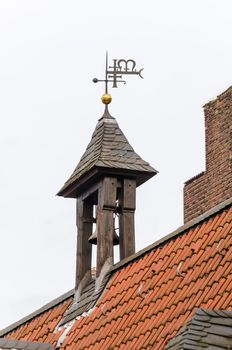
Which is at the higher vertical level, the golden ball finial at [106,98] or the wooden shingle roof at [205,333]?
the golden ball finial at [106,98]

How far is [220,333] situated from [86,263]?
27.2ft

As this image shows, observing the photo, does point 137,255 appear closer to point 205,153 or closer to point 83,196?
point 83,196

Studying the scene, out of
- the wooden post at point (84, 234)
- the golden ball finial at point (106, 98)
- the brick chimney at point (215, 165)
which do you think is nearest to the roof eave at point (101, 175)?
the wooden post at point (84, 234)

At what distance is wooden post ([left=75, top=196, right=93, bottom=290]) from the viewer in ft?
84.6

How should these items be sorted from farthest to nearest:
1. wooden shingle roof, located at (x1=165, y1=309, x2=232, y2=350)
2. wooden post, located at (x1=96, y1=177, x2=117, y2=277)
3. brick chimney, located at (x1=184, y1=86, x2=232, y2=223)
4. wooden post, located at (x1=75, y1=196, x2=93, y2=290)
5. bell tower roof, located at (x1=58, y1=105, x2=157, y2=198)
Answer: brick chimney, located at (x1=184, y1=86, x2=232, y2=223) → wooden post, located at (x1=75, y1=196, x2=93, y2=290) → bell tower roof, located at (x1=58, y1=105, x2=157, y2=198) → wooden post, located at (x1=96, y1=177, x2=117, y2=277) → wooden shingle roof, located at (x1=165, y1=309, x2=232, y2=350)

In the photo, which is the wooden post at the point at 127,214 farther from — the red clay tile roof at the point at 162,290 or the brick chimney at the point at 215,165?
the brick chimney at the point at 215,165

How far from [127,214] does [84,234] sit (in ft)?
3.20

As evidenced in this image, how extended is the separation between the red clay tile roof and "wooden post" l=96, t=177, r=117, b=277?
825mm

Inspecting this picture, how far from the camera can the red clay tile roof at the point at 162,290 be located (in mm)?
19938

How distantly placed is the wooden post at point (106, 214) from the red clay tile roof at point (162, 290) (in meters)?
0.82

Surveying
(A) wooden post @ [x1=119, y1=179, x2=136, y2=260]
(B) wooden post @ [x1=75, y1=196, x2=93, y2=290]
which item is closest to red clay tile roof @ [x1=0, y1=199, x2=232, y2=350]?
(A) wooden post @ [x1=119, y1=179, x2=136, y2=260]

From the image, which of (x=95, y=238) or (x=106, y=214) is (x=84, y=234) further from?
(x=106, y=214)

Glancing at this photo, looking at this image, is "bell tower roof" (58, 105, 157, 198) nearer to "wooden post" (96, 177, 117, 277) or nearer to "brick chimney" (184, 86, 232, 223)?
"wooden post" (96, 177, 117, 277)

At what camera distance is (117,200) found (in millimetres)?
25562
